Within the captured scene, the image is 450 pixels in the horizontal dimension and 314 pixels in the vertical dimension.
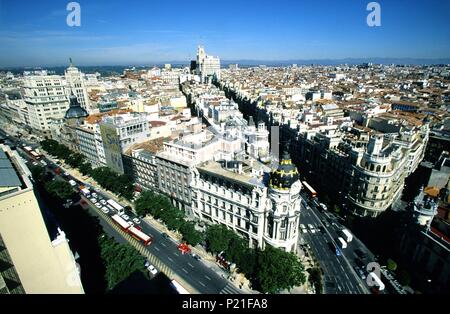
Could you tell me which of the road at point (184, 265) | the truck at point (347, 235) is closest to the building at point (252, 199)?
the road at point (184, 265)

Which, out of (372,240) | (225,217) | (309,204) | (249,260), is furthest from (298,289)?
(309,204)

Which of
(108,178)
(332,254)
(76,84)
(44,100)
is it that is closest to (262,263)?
(332,254)

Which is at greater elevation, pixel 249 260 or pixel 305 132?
pixel 305 132

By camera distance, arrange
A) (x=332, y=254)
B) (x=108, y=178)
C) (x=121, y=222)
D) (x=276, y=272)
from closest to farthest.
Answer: (x=276, y=272)
(x=332, y=254)
(x=121, y=222)
(x=108, y=178)

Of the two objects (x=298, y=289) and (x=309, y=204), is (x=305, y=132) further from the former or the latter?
(x=298, y=289)

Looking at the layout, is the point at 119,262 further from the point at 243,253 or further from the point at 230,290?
the point at 243,253
